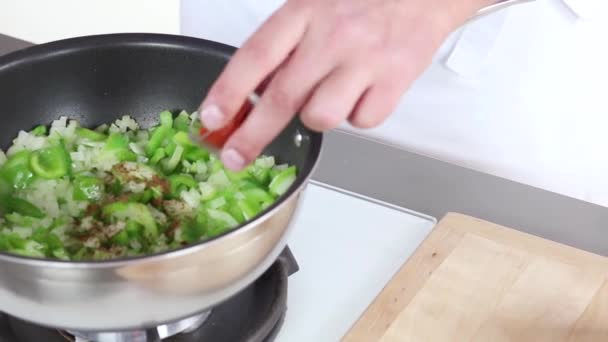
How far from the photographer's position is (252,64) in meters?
0.61

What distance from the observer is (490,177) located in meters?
1.03

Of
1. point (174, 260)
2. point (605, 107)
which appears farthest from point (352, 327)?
point (605, 107)

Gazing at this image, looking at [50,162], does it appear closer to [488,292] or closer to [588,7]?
[488,292]

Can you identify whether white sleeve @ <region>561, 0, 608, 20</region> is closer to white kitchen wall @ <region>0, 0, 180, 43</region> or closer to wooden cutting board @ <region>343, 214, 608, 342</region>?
wooden cutting board @ <region>343, 214, 608, 342</region>

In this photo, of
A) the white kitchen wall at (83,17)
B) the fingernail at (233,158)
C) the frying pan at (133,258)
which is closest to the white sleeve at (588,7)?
the frying pan at (133,258)

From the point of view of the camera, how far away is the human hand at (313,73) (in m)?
0.61

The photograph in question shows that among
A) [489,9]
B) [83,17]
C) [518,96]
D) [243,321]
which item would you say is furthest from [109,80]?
[83,17]

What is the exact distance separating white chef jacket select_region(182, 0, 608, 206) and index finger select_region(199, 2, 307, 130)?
0.53m

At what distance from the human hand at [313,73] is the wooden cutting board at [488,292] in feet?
0.80

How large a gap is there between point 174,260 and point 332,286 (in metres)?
0.30

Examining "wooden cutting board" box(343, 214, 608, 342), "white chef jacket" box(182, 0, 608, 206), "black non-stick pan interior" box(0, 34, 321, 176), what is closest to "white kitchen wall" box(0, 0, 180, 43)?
"white chef jacket" box(182, 0, 608, 206)

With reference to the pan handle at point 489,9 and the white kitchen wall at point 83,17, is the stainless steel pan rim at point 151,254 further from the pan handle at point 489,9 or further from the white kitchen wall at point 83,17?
the white kitchen wall at point 83,17

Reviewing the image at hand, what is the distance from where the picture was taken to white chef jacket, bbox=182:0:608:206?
3.58 feet

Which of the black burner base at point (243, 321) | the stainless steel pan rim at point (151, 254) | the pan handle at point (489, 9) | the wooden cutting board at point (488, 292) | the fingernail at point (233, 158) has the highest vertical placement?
the pan handle at point (489, 9)
